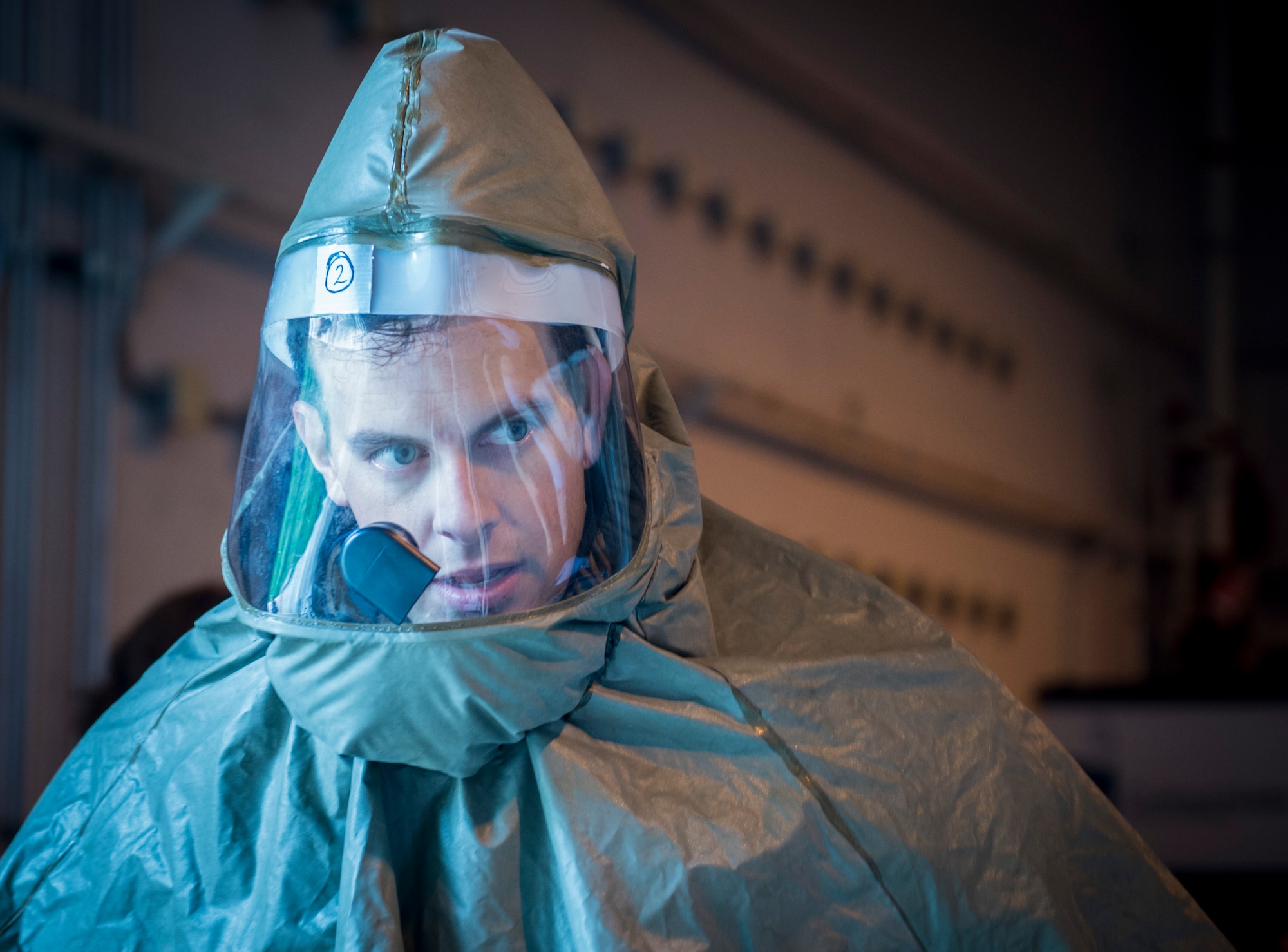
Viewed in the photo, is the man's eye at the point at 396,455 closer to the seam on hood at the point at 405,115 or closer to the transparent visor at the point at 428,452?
the transparent visor at the point at 428,452

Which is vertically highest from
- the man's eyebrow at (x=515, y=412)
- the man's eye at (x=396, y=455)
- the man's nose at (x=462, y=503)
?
the man's eyebrow at (x=515, y=412)

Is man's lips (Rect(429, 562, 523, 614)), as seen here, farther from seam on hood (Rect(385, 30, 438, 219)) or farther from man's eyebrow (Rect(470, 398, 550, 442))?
seam on hood (Rect(385, 30, 438, 219))

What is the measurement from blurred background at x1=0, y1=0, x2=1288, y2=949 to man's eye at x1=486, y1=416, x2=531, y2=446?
37.5 inches

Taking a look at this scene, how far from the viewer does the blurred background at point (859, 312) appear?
153 centimetres

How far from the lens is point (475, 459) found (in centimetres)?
79

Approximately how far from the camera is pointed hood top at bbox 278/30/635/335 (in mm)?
786

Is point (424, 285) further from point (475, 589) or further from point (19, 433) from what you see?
point (19, 433)

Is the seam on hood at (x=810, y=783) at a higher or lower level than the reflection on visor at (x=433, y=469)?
lower

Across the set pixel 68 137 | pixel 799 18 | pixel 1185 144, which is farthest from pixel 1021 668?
pixel 68 137

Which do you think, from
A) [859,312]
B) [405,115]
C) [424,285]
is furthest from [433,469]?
[859,312]

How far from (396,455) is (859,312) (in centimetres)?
259

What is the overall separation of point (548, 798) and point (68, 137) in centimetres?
116

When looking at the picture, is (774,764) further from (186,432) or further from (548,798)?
(186,432)

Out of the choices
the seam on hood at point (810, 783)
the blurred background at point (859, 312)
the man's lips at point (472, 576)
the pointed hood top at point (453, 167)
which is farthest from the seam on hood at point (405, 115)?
the blurred background at point (859, 312)
